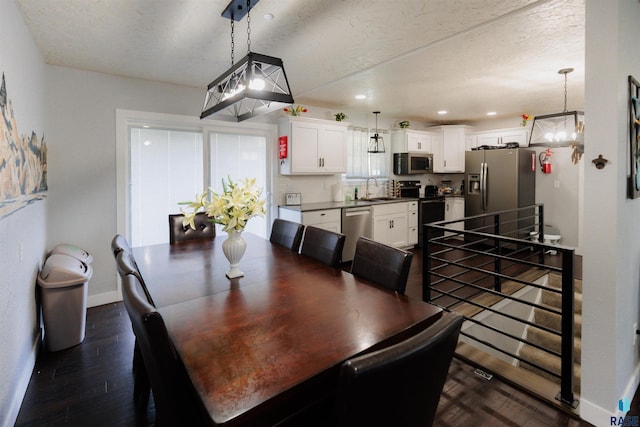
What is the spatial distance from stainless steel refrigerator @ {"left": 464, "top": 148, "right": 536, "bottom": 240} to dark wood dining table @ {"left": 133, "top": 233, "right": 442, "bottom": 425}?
4.54 metres

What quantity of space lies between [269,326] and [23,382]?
200 centimetres

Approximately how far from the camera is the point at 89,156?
3.45 metres

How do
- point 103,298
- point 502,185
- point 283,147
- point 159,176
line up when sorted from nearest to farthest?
point 103,298, point 159,176, point 283,147, point 502,185

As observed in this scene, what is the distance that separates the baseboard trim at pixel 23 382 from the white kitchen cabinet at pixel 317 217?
2.81 m

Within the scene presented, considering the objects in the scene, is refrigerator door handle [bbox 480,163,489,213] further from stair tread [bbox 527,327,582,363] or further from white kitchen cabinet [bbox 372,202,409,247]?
stair tread [bbox 527,327,582,363]

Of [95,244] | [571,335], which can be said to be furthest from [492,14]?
[95,244]

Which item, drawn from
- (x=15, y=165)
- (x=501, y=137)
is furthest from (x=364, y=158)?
(x=15, y=165)

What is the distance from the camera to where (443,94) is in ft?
14.6

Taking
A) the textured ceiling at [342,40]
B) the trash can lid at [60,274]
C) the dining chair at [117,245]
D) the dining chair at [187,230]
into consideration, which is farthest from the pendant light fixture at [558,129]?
the trash can lid at [60,274]

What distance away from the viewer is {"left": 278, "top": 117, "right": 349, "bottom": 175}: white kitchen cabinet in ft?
15.1

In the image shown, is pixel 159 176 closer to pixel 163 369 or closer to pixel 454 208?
pixel 163 369

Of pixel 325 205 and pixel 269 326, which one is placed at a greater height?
pixel 325 205

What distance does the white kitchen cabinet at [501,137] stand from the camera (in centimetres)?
583

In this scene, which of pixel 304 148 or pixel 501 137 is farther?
pixel 501 137
